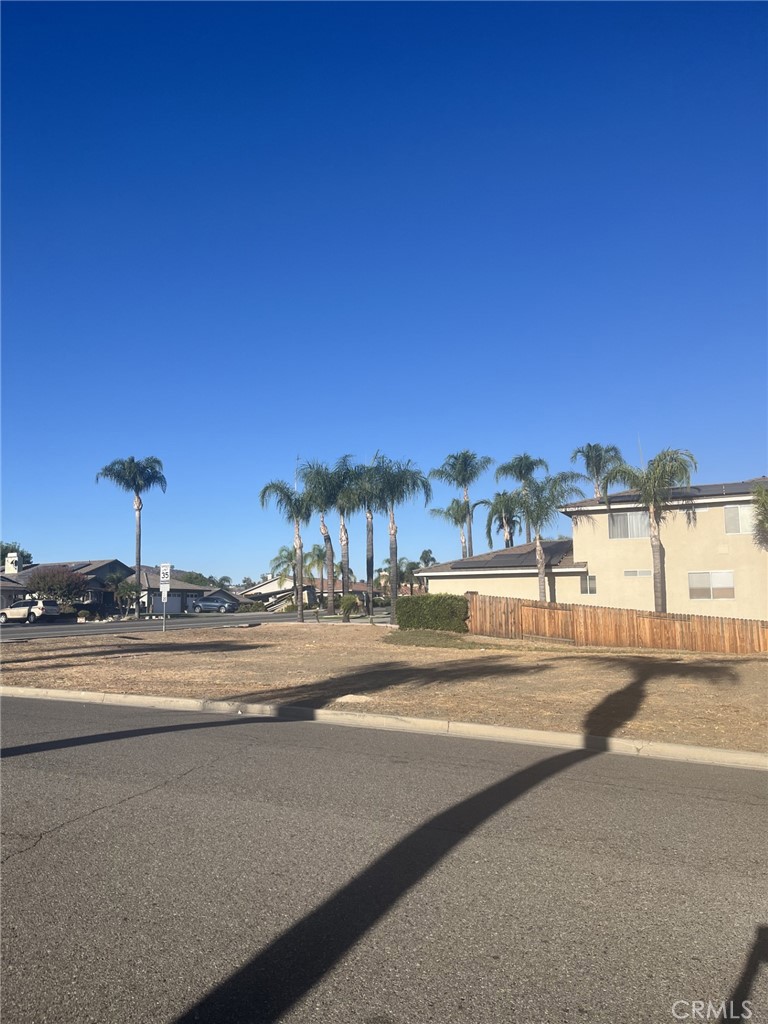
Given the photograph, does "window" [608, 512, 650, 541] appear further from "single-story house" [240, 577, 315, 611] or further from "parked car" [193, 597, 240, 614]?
"parked car" [193, 597, 240, 614]

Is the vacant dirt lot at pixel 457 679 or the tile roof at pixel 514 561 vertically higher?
the tile roof at pixel 514 561

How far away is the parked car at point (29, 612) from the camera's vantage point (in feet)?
192

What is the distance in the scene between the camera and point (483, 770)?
913 centimetres

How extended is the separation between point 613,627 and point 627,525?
8.37m

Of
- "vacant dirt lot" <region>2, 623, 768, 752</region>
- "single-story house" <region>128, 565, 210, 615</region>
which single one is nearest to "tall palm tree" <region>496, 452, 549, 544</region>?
"vacant dirt lot" <region>2, 623, 768, 752</region>

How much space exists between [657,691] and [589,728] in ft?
15.4

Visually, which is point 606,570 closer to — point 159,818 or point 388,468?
point 388,468

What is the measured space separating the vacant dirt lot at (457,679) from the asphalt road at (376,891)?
3.25 meters

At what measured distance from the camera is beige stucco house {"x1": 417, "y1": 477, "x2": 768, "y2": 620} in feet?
110

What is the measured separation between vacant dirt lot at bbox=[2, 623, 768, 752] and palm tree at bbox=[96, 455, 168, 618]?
4225cm

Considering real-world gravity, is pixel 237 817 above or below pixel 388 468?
below

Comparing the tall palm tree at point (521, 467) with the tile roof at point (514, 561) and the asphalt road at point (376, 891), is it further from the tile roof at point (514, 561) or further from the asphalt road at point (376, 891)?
the asphalt road at point (376, 891)

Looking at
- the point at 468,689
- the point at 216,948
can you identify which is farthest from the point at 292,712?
the point at 216,948
